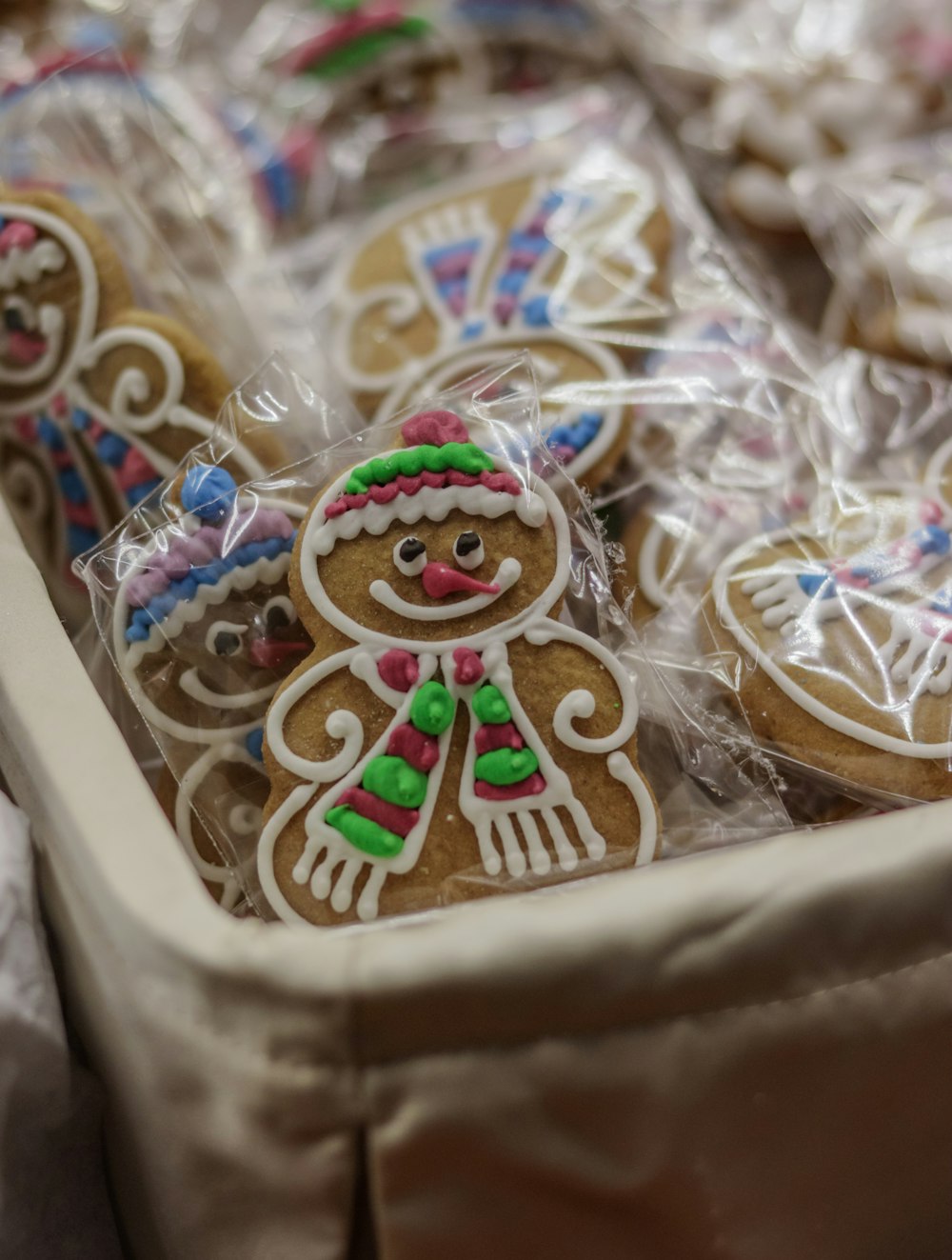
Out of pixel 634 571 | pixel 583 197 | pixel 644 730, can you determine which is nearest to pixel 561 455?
pixel 634 571

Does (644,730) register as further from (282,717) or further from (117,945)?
(117,945)

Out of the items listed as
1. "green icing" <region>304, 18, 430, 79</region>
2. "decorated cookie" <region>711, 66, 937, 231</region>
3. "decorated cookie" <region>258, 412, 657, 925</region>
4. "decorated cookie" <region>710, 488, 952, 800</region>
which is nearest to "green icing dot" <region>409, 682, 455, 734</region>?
"decorated cookie" <region>258, 412, 657, 925</region>

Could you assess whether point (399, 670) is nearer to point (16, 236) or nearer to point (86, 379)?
point (86, 379)

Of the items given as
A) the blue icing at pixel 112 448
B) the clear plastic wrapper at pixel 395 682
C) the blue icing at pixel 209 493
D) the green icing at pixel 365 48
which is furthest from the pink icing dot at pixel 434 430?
the green icing at pixel 365 48

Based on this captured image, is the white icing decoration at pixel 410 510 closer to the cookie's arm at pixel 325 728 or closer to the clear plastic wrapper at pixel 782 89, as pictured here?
the cookie's arm at pixel 325 728

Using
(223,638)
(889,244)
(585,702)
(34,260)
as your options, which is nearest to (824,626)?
(585,702)

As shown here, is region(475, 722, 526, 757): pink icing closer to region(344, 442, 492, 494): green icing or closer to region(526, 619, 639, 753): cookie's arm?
region(526, 619, 639, 753): cookie's arm
